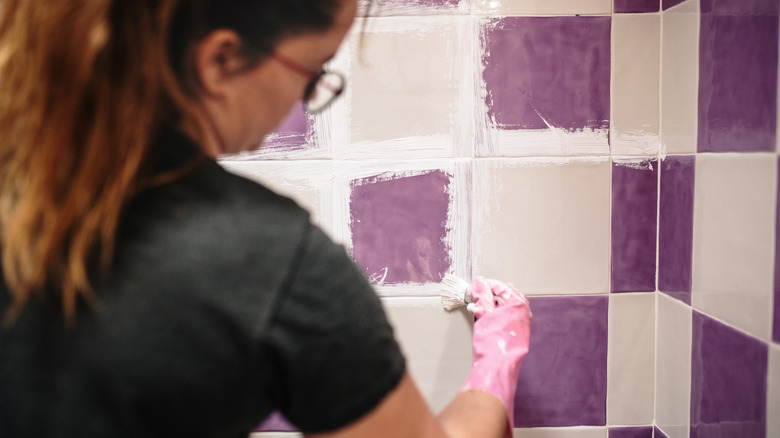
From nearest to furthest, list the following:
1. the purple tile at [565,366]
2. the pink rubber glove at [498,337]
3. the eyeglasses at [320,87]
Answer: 1. the eyeglasses at [320,87]
2. the pink rubber glove at [498,337]
3. the purple tile at [565,366]

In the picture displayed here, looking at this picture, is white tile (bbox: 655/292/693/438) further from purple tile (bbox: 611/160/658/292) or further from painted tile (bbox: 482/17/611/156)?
painted tile (bbox: 482/17/611/156)

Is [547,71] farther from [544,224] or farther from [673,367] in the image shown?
[673,367]

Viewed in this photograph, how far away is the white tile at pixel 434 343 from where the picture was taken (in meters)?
1.04

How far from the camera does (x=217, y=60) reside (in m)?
0.45

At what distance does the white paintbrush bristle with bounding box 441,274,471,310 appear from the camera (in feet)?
3.28

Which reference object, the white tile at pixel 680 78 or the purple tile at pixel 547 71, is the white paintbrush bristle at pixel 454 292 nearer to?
the purple tile at pixel 547 71

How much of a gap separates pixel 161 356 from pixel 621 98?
3.01 ft

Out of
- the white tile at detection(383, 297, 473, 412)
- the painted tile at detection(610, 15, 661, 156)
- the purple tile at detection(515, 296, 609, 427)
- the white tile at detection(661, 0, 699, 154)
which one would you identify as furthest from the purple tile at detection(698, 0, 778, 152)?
the white tile at detection(383, 297, 473, 412)

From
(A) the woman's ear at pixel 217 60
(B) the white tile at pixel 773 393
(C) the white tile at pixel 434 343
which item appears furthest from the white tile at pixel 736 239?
(A) the woman's ear at pixel 217 60

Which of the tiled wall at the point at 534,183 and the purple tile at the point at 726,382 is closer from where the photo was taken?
the purple tile at the point at 726,382

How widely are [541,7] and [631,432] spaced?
827 mm

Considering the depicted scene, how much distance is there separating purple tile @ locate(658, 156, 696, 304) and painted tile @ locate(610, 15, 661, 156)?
0.26 ft

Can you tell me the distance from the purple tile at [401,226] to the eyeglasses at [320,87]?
42 centimetres

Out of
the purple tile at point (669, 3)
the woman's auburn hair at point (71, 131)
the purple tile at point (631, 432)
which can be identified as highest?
the purple tile at point (669, 3)
